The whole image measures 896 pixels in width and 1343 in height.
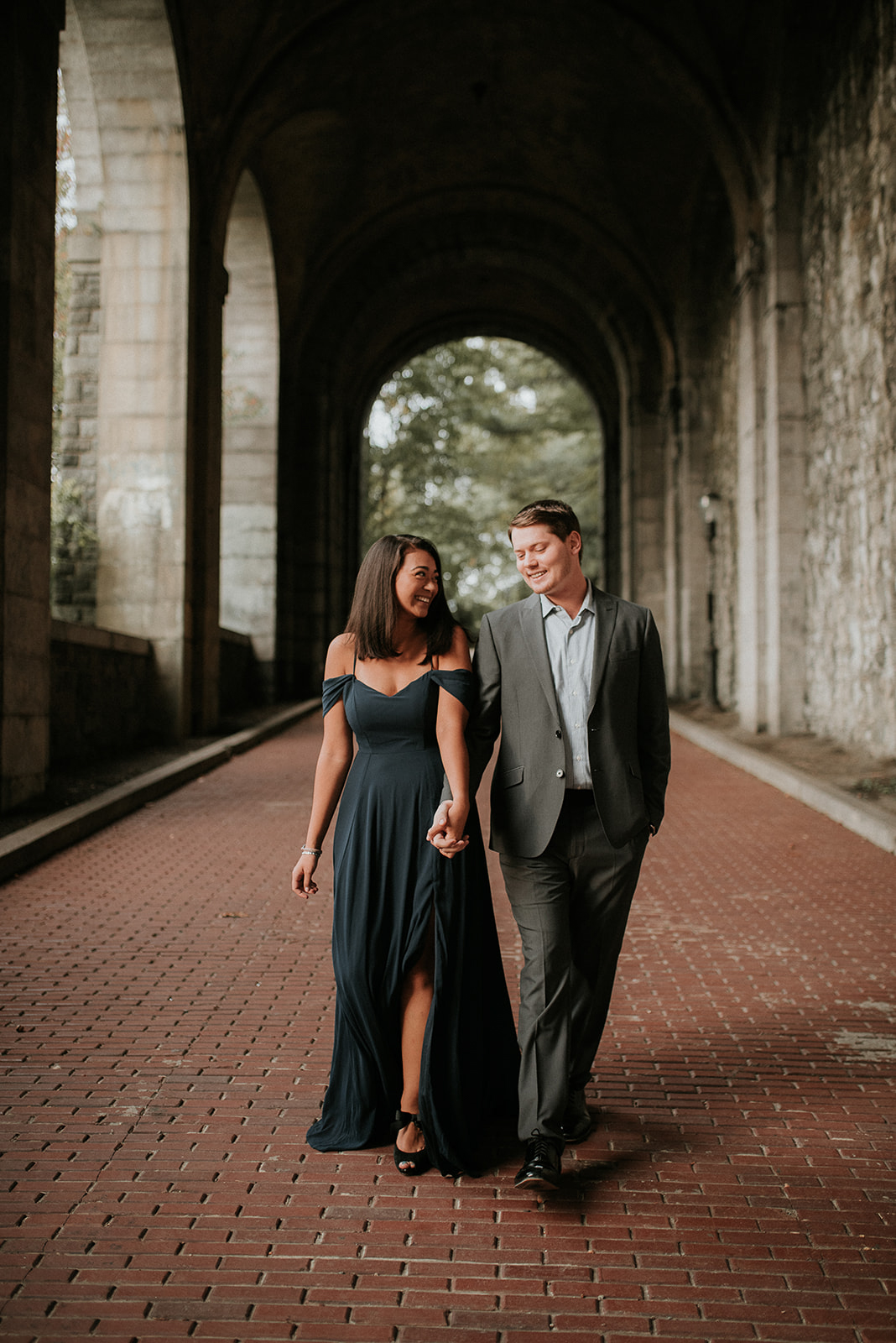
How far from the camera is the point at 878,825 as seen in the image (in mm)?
7086

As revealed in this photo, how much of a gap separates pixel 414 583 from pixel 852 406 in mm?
9684

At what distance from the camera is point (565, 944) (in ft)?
9.22

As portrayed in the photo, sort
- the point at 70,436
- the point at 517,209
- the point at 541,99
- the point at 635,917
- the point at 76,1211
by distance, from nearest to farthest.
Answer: the point at 76,1211 < the point at 635,917 < the point at 70,436 < the point at 541,99 < the point at 517,209

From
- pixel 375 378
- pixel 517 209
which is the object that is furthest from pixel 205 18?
pixel 375 378

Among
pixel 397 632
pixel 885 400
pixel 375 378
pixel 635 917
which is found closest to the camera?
pixel 397 632

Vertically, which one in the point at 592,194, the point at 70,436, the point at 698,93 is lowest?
the point at 70,436

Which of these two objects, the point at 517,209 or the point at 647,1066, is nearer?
the point at 647,1066

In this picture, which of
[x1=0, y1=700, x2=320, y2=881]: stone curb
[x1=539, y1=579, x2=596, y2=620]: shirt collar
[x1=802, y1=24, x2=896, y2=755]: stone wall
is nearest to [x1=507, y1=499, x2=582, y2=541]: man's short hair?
[x1=539, y1=579, x2=596, y2=620]: shirt collar

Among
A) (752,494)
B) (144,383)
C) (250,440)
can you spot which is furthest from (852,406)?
(250,440)

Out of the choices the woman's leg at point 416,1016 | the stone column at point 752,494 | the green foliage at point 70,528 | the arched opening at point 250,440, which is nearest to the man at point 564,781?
the woman's leg at point 416,1016

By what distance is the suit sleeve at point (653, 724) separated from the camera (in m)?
2.96

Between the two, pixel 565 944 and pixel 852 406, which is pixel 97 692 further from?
pixel 565 944

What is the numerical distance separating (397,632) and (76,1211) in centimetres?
165

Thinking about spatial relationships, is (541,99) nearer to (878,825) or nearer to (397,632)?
(878,825)
